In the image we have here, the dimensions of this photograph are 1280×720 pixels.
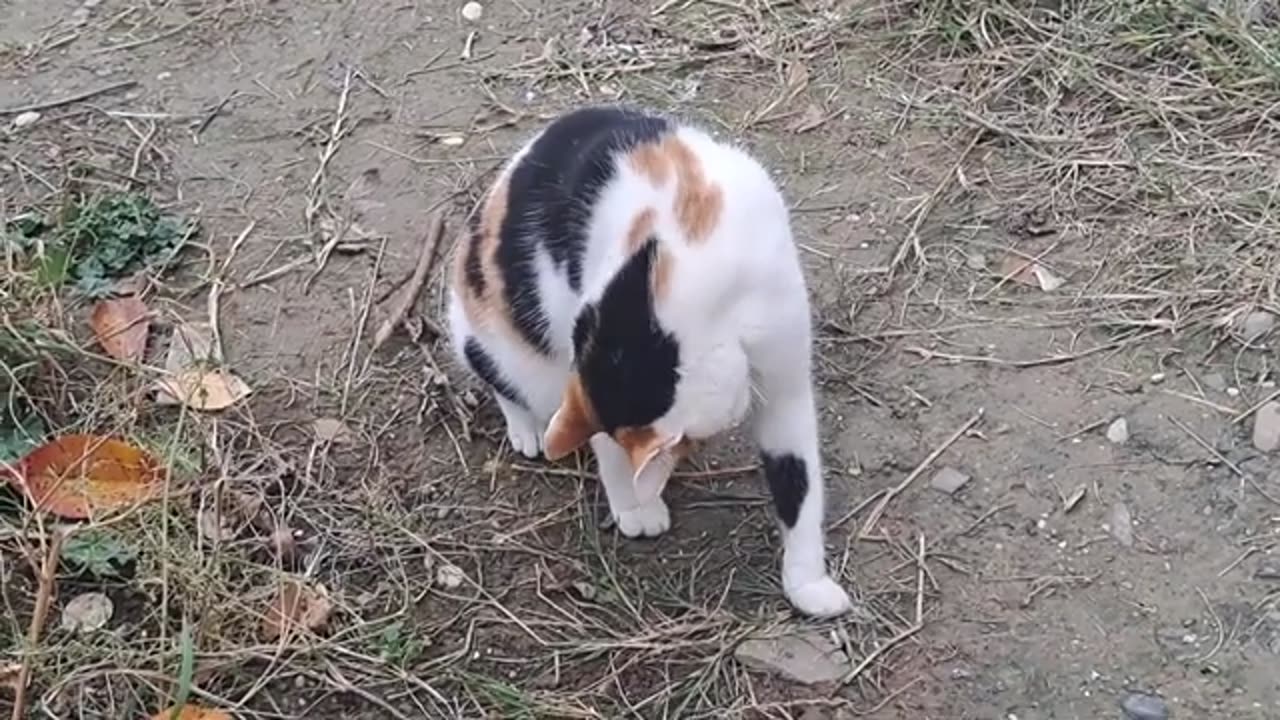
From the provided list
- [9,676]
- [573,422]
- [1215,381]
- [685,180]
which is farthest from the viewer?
[1215,381]

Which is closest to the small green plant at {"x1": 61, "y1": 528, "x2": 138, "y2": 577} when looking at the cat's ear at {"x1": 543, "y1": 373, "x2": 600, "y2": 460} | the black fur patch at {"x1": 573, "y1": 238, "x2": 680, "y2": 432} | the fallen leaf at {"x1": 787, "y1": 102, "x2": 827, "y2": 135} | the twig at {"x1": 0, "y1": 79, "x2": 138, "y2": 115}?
the cat's ear at {"x1": 543, "y1": 373, "x2": 600, "y2": 460}

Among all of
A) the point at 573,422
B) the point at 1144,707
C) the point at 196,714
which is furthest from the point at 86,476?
the point at 1144,707

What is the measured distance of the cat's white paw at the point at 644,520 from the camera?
331 centimetres

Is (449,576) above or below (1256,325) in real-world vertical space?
below

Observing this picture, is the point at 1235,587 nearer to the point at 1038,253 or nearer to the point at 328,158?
the point at 1038,253

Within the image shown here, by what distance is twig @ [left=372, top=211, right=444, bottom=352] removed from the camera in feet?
12.5

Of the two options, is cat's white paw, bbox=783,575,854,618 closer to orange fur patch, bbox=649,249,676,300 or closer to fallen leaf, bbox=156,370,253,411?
orange fur patch, bbox=649,249,676,300

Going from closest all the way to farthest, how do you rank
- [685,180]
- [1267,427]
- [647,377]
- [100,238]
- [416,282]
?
[647,377]
[685,180]
[1267,427]
[416,282]
[100,238]

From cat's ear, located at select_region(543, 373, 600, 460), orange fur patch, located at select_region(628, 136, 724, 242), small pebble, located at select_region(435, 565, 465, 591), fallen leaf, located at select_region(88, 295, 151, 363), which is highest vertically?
orange fur patch, located at select_region(628, 136, 724, 242)

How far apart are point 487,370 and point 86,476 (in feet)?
2.52

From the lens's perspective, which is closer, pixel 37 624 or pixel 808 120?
pixel 37 624

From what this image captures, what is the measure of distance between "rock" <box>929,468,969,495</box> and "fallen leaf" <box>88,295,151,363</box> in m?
1.62

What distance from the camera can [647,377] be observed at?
2656 mm

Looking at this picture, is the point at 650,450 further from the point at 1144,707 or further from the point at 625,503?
the point at 1144,707
